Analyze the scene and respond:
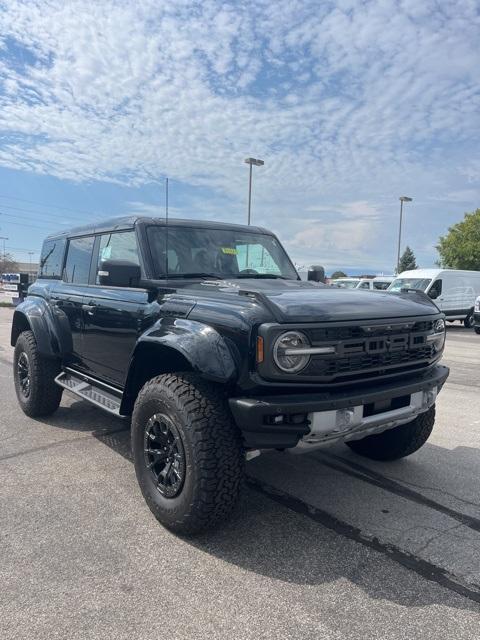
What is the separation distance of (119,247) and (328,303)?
2.03 metres

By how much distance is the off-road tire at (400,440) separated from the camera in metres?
3.78

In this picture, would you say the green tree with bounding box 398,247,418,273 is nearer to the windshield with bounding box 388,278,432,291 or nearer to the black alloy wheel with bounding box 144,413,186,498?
the windshield with bounding box 388,278,432,291

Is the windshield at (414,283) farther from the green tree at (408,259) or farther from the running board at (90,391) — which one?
the green tree at (408,259)

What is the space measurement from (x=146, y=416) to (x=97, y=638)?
1.28 m

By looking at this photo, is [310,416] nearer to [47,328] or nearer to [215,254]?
[215,254]

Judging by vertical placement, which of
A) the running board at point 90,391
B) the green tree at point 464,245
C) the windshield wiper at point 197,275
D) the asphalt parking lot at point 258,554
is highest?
the green tree at point 464,245

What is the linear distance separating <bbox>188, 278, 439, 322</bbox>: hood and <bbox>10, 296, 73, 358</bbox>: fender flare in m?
1.81

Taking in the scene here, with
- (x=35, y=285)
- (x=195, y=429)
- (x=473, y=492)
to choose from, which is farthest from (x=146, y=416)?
(x=35, y=285)

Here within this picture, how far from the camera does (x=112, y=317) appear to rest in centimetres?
388

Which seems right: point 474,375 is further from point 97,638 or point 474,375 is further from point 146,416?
point 97,638

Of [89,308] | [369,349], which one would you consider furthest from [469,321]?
[369,349]

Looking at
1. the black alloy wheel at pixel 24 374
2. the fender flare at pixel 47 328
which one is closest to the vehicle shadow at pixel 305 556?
the fender flare at pixel 47 328

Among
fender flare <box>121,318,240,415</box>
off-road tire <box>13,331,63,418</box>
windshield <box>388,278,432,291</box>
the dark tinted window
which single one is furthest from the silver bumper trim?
windshield <box>388,278,432,291</box>

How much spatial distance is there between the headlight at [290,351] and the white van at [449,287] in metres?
17.1
